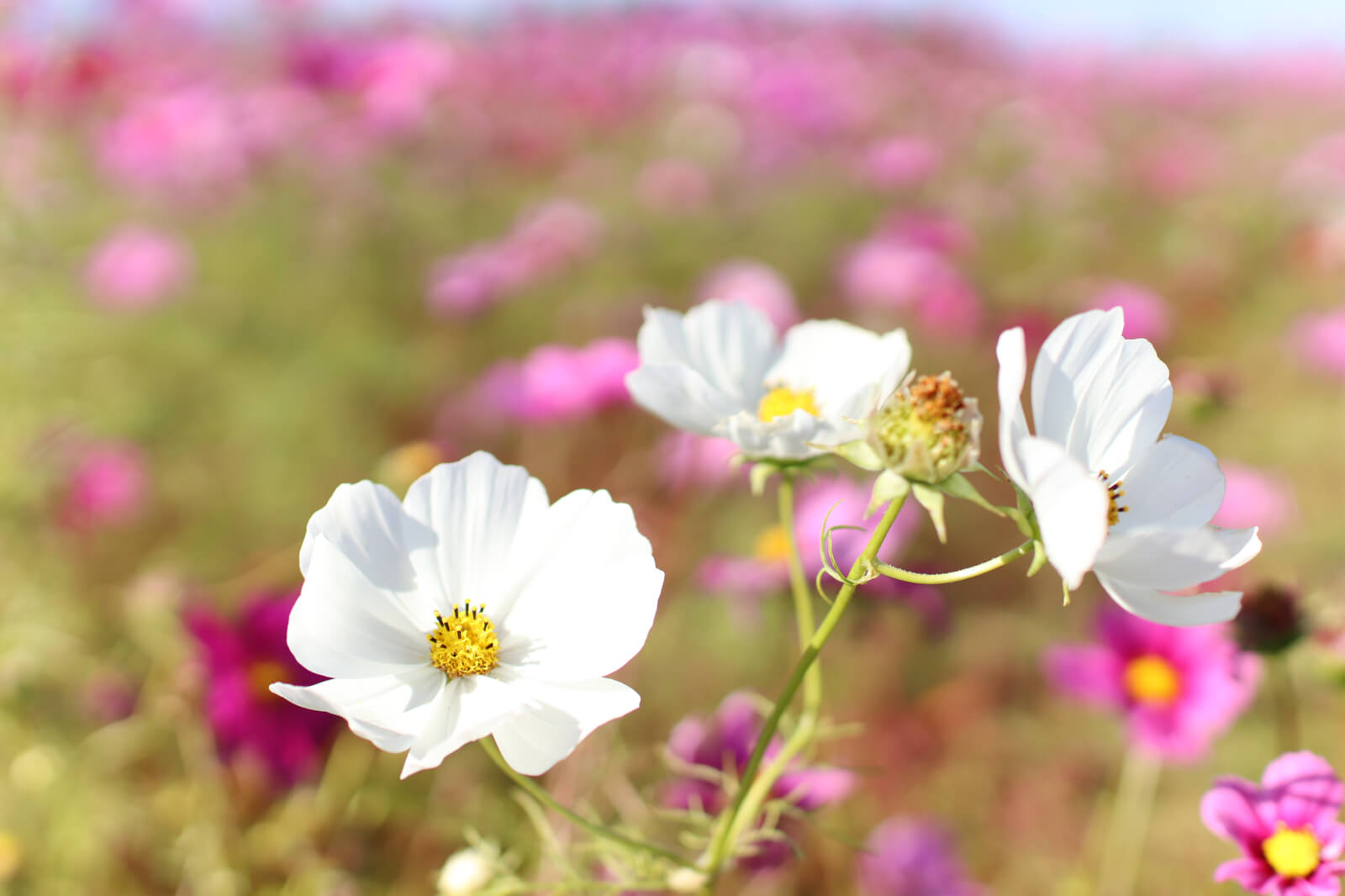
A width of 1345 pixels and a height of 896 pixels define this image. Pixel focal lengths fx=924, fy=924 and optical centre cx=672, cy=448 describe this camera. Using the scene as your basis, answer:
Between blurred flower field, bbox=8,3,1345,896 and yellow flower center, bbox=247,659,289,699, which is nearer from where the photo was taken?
yellow flower center, bbox=247,659,289,699

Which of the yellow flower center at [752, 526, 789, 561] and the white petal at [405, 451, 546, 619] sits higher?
the white petal at [405, 451, 546, 619]

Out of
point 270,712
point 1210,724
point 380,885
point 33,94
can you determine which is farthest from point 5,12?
point 1210,724

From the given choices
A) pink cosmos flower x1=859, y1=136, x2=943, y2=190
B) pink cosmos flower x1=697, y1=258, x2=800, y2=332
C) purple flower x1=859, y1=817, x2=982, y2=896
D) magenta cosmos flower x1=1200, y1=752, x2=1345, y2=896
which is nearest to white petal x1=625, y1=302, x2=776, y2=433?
magenta cosmos flower x1=1200, y1=752, x2=1345, y2=896

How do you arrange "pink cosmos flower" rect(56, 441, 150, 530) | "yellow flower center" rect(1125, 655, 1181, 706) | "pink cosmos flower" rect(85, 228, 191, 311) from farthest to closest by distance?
"pink cosmos flower" rect(85, 228, 191, 311) → "pink cosmos flower" rect(56, 441, 150, 530) → "yellow flower center" rect(1125, 655, 1181, 706)

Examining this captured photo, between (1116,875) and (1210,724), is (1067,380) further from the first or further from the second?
(1116,875)

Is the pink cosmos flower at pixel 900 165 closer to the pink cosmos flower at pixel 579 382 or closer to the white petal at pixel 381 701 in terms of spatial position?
the pink cosmos flower at pixel 579 382

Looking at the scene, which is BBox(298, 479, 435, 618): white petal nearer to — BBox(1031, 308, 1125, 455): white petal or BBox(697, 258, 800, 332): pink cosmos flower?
BBox(1031, 308, 1125, 455): white petal

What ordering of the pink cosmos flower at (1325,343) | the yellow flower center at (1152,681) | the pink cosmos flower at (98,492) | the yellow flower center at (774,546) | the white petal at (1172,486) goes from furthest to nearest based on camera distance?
the pink cosmos flower at (1325,343), the pink cosmos flower at (98,492), the yellow flower center at (774,546), the yellow flower center at (1152,681), the white petal at (1172,486)

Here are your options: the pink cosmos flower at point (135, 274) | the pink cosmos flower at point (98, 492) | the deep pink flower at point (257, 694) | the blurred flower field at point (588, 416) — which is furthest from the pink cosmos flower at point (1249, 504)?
the pink cosmos flower at point (135, 274)
